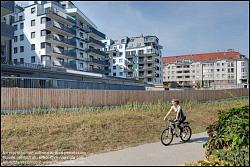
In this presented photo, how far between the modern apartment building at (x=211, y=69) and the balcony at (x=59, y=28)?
5604 cm

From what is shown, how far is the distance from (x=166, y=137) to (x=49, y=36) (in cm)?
4643

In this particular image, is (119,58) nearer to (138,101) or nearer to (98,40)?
(98,40)

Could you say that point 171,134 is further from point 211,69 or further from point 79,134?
point 211,69

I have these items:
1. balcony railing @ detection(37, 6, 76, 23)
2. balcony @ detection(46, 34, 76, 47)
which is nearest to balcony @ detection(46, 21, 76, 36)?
balcony @ detection(46, 34, 76, 47)

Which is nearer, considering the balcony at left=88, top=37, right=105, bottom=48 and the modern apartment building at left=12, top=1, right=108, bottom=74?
the modern apartment building at left=12, top=1, right=108, bottom=74

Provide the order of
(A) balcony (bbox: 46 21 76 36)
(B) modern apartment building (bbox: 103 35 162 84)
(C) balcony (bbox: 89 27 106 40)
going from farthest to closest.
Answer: (B) modern apartment building (bbox: 103 35 162 84) < (C) balcony (bbox: 89 27 106 40) < (A) balcony (bbox: 46 21 76 36)

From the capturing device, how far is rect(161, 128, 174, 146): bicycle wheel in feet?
30.5

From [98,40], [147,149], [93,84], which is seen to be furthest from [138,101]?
[98,40]

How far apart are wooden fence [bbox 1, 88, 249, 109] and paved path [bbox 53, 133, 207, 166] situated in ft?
8.23

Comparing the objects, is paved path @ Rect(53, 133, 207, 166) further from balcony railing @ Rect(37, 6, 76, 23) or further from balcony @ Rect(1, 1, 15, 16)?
balcony railing @ Rect(37, 6, 76, 23)

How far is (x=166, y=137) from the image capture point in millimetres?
9461

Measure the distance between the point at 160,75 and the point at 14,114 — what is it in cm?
7891

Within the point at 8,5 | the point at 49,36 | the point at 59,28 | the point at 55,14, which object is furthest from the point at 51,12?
the point at 8,5

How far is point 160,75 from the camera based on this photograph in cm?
9062
